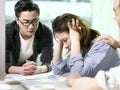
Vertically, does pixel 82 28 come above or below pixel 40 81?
above

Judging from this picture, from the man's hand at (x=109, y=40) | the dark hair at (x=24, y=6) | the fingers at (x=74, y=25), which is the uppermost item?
the dark hair at (x=24, y=6)

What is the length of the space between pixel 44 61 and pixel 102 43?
1.31 feet

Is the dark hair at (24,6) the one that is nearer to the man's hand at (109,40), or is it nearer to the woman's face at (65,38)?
the woman's face at (65,38)

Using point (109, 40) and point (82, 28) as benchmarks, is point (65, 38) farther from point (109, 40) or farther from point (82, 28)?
point (109, 40)

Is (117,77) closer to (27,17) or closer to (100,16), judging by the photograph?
(27,17)

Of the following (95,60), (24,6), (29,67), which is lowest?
(29,67)

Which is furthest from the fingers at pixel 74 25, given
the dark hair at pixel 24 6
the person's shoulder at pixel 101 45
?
the dark hair at pixel 24 6

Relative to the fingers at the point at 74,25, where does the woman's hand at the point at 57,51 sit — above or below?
below

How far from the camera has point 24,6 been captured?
156 centimetres

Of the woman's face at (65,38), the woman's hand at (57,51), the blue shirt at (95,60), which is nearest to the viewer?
the blue shirt at (95,60)

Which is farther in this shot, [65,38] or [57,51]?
[57,51]

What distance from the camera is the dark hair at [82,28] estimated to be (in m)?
1.48

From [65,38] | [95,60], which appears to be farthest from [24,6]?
[95,60]

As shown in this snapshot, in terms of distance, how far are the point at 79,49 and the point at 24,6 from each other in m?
0.43
